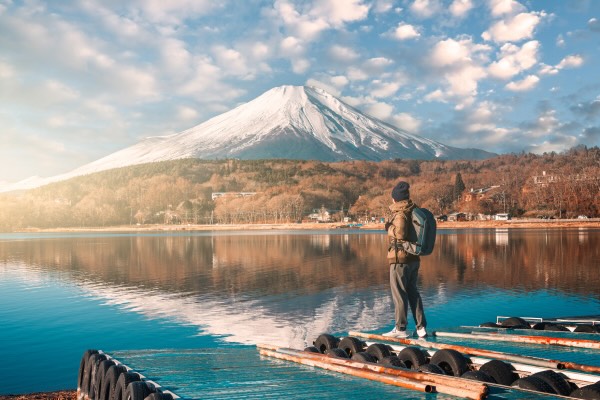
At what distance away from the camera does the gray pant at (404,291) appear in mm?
10102

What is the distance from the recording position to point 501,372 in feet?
21.7

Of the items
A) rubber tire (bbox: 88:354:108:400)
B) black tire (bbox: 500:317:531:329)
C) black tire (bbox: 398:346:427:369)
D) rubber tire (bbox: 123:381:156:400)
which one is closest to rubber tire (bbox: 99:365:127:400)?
rubber tire (bbox: 88:354:108:400)

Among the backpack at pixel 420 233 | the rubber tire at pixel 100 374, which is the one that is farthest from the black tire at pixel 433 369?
the rubber tire at pixel 100 374

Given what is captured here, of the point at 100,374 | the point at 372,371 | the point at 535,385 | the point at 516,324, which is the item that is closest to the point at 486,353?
the point at 372,371

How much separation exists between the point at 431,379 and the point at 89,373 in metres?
6.98

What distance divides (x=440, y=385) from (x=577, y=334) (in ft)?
18.1

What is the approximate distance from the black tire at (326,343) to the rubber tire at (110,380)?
374 centimetres

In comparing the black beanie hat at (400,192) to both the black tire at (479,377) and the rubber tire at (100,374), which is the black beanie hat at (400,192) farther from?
the rubber tire at (100,374)

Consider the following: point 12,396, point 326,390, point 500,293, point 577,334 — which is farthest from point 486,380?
point 500,293

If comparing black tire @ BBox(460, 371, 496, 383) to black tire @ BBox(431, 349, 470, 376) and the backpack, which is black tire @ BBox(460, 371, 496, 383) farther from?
the backpack

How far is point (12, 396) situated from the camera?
11.5m

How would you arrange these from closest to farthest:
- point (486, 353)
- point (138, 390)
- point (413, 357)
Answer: point (138, 390)
point (413, 357)
point (486, 353)

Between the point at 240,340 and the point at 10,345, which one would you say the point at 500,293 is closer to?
the point at 240,340

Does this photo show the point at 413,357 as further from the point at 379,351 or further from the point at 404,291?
the point at 404,291
